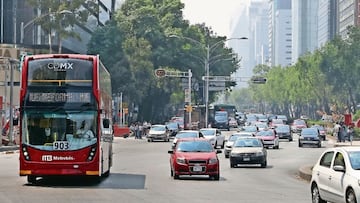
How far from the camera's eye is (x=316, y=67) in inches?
4921

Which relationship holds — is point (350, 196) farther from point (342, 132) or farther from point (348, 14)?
point (348, 14)

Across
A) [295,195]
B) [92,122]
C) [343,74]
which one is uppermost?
[343,74]

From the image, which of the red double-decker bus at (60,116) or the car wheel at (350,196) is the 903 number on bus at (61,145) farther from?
the car wheel at (350,196)

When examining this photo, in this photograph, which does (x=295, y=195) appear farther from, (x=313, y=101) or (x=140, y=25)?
(x=313, y=101)

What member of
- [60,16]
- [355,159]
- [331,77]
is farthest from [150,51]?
[355,159]

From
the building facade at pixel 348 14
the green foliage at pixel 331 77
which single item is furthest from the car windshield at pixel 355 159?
the building facade at pixel 348 14

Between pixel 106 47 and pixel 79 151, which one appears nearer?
pixel 79 151

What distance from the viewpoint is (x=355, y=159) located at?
1775 centimetres

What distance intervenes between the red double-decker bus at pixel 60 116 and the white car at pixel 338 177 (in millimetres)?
8309

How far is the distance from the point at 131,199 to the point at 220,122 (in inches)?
3304

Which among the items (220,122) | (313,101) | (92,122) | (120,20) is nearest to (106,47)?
(120,20)

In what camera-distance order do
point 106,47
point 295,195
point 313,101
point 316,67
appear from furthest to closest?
point 313,101 < point 316,67 < point 106,47 < point 295,195

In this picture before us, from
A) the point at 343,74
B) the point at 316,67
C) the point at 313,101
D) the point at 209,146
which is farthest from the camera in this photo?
the point at 313,101

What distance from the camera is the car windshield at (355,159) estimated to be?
17409mm
